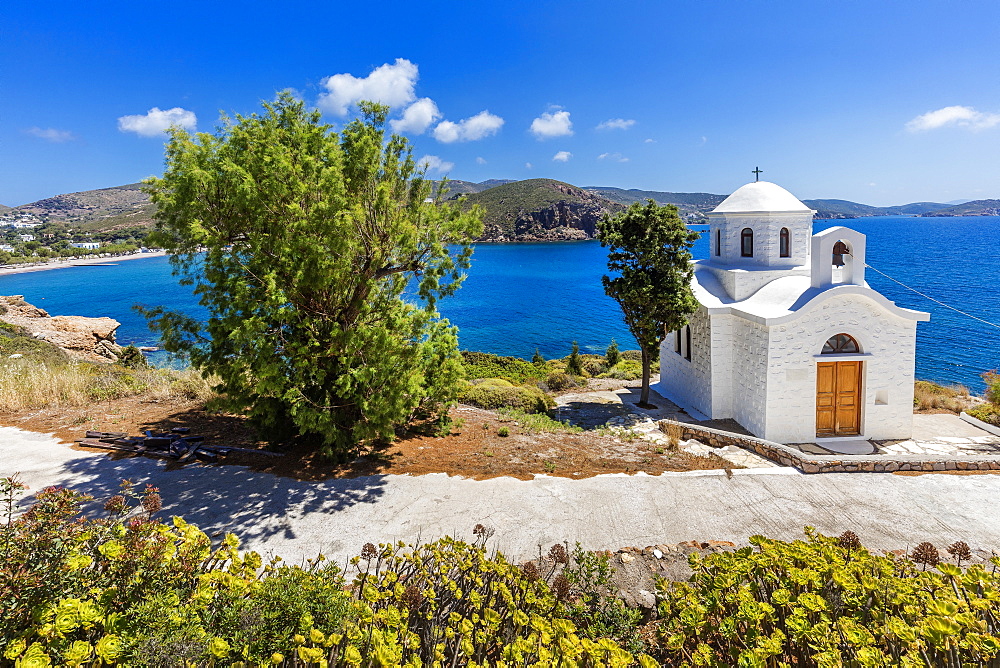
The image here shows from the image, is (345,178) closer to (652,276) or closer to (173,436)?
(173,436)

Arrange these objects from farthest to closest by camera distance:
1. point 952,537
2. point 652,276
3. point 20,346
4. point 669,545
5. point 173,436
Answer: point 20,346
point 652,276
point 173,436
point 952,537
point 669,545

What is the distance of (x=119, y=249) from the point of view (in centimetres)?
10194

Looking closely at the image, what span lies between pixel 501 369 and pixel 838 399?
1499cm

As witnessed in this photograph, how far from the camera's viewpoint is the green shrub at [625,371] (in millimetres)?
22812

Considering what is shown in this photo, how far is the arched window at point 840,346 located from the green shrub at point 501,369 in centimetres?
1156

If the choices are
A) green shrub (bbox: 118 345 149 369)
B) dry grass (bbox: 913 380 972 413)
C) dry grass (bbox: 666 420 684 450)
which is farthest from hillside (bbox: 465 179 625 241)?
dry grass (bbox: 666 420 684 450)

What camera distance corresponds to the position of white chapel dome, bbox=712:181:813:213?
14484 millimetres

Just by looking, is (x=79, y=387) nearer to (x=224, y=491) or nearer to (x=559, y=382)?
(x=224, y=491)

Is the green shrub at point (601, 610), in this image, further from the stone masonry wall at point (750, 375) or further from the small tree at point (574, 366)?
the small tree at point (574, 366)

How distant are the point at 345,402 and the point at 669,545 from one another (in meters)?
4.80

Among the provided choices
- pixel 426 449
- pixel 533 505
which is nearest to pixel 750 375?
pixel 533 505

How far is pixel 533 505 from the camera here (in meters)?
6.74

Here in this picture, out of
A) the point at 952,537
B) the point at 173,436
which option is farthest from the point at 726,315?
the point at 173,436

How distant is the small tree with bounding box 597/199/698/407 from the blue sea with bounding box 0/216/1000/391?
17.0 feet
